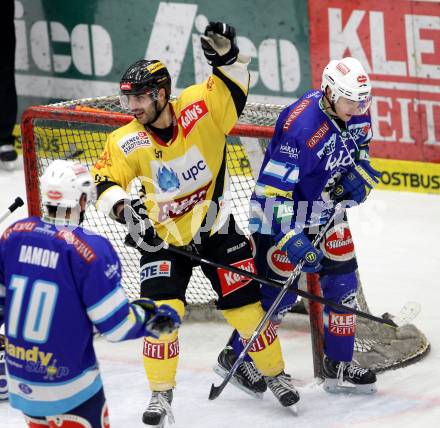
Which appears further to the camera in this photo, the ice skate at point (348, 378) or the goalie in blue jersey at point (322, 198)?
the ice skate at point (348, 378)

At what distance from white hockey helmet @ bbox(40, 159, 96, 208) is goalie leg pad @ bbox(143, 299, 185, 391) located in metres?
1.11

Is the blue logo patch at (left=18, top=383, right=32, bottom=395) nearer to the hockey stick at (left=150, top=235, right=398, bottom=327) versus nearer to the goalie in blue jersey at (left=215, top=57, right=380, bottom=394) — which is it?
the hockey stick at (left=150, top=235, right=398, bottom=327)

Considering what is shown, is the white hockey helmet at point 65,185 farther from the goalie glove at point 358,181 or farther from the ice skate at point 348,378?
the ice skate at point 348,378

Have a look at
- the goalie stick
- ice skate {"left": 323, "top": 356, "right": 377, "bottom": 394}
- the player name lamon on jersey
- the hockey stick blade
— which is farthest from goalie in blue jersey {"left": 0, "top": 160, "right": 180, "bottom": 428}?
the hockey stick blade

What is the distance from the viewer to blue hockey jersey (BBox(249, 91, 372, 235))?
5430 millimetres

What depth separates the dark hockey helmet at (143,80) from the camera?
531 centimetres

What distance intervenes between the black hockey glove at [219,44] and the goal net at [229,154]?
675 millimetres

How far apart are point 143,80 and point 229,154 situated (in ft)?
5.01

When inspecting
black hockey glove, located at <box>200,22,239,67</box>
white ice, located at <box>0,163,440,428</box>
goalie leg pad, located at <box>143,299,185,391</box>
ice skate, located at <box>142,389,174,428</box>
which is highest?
black hockey glove, located at <box>200,22,239,67</box>

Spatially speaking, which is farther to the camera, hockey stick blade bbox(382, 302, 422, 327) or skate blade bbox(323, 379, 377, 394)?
hockey stick blade bbox(382, 302, 422, 327)

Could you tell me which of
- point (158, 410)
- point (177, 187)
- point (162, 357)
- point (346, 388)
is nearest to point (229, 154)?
point (177, 187)

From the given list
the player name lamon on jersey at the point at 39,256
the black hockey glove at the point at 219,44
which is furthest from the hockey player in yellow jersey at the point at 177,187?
the player name lamon on jersey at the point at 39,256

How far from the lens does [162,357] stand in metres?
5.34

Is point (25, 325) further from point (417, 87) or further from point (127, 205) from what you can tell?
point (417, 87)
